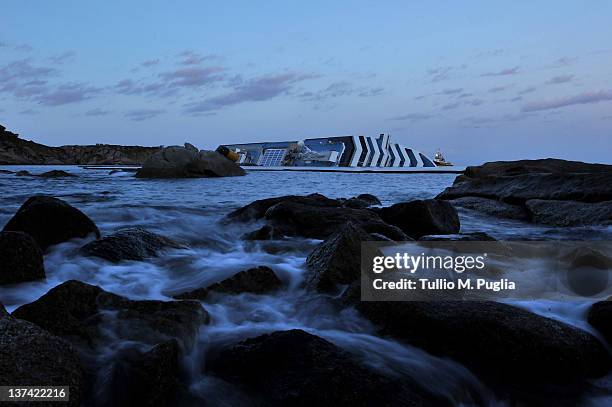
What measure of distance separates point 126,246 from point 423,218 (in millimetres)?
4153

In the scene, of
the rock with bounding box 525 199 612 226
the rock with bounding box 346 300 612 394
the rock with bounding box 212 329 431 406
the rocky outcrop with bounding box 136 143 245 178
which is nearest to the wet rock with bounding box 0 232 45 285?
the rock with bounding box 212 329 431 406

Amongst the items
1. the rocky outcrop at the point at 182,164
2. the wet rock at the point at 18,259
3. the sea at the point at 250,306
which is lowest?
the sea at the point at 250,306

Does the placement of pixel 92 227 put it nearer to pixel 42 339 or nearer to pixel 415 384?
pixel 42 339

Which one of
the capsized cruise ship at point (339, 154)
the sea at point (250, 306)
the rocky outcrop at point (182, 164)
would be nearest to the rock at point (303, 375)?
the sea at point (250, 306)

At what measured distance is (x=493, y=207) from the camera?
10.2 metres

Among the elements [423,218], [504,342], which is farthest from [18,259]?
[423,218]

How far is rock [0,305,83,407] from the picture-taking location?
1722mm

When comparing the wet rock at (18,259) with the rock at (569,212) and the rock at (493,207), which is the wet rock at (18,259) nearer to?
the rock at (569,212)

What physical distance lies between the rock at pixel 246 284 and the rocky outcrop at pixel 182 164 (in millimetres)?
25441

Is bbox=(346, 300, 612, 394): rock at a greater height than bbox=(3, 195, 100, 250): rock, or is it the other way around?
bbox=(3, 195, 100, 250): rock

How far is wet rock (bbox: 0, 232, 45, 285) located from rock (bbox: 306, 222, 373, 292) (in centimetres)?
225

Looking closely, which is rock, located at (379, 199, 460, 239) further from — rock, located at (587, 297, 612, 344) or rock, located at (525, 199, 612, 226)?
rock, located at (587, 297, 612, 344)

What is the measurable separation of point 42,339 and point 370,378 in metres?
1.48

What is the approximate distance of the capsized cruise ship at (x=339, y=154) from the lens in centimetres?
7194
